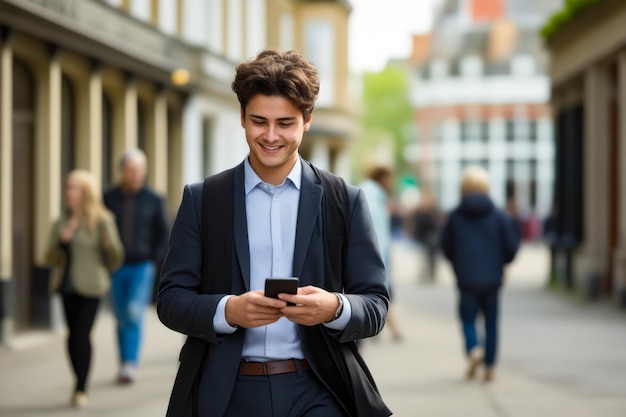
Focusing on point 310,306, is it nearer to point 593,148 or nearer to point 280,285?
point 280,285

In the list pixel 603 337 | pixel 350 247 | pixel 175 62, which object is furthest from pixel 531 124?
pixel 350 247

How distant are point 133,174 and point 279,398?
7.49 metres

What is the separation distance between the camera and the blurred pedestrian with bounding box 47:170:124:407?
9.71 m

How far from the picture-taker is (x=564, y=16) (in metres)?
23.7

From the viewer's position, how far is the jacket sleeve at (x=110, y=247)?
10150 millimetres

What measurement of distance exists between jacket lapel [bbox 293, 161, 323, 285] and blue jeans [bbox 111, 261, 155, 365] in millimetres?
7164

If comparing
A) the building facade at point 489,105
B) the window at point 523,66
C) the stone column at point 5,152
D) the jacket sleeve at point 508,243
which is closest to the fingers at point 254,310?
the jacket sleeve at point 508,243

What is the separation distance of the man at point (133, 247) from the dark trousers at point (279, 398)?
7.23 meters

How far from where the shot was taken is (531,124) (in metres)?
79.2

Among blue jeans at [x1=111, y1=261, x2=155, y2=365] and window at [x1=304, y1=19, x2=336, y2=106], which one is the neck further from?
window at [x1=304, y1=19, x2=336, y2=106]

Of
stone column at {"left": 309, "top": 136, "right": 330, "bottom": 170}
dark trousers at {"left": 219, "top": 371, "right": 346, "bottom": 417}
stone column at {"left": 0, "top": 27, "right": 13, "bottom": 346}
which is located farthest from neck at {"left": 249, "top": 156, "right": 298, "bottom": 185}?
stone column at {"left": 309, "top": 136, "right": 330, "bottom": 170}

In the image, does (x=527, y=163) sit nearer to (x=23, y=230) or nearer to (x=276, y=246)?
(x=23, y=230)

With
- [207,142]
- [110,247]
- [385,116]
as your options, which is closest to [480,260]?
[110,247]

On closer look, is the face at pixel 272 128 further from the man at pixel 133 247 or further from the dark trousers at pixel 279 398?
the man at pixel 133 247
